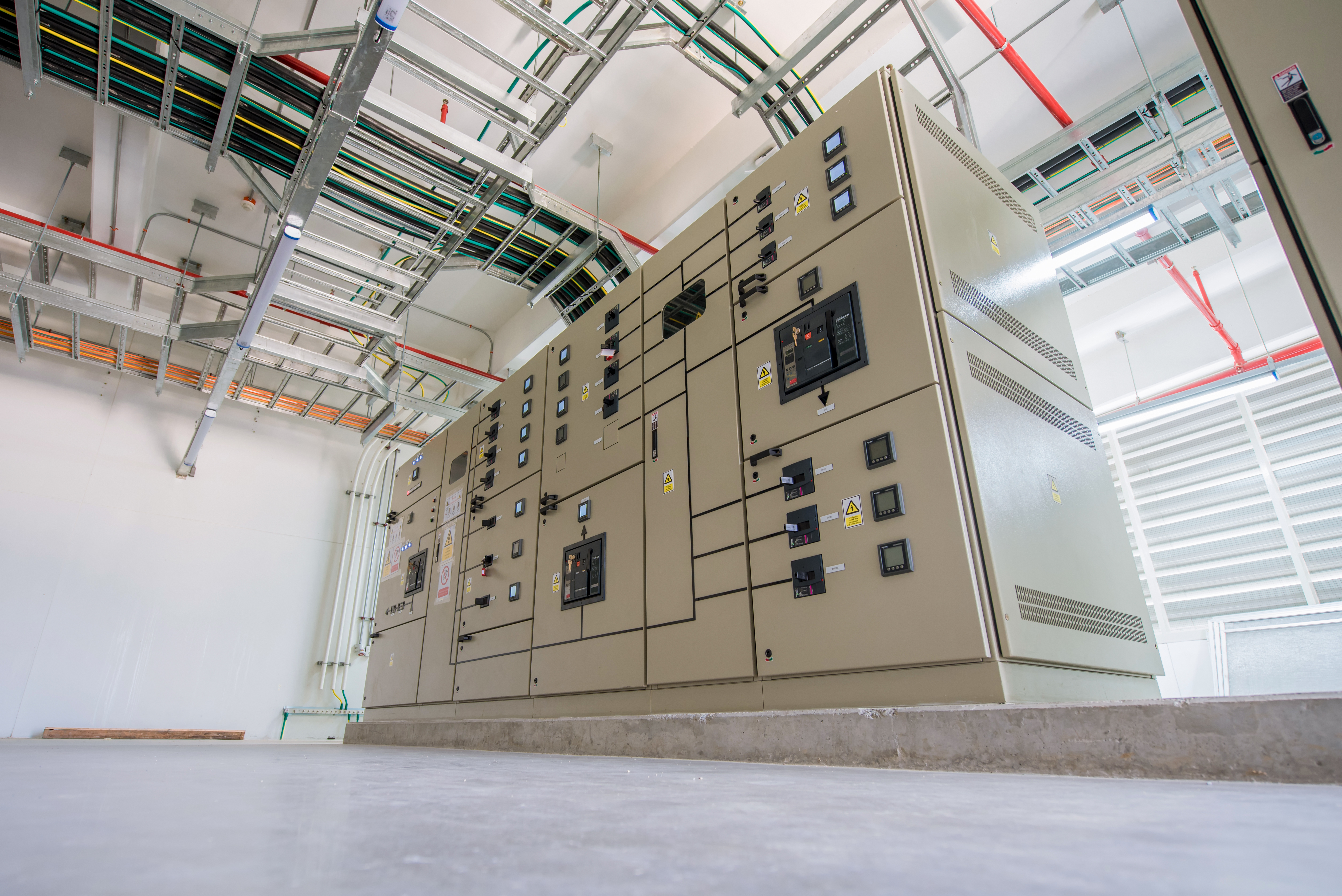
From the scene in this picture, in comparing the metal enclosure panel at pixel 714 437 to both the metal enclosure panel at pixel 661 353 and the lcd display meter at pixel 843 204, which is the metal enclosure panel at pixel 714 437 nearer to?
the metal enclosure panel at pixel 661 353

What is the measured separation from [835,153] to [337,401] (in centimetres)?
768

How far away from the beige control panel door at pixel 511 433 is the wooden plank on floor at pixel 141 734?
3.88 meters

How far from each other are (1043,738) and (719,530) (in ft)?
5.30

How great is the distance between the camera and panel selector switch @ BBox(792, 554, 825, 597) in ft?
8.51

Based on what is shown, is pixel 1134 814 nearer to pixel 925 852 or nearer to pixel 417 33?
pixel 925 852

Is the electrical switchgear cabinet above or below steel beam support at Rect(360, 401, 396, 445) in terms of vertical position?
below

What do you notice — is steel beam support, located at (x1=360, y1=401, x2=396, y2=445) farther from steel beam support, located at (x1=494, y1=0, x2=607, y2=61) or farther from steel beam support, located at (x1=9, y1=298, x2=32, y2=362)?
steel beam support, located at (x1=494, y1=0, x2=607, y2=61)

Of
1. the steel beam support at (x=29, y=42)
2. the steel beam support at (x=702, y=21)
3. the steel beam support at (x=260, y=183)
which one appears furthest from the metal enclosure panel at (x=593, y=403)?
the steel beam support at (x=29, y=42)

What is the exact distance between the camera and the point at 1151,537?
713 centimetres

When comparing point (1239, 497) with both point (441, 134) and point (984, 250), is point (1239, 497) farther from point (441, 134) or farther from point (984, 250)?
point (441, 134)

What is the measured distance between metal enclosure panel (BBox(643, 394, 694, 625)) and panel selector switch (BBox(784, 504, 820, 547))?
0.65m

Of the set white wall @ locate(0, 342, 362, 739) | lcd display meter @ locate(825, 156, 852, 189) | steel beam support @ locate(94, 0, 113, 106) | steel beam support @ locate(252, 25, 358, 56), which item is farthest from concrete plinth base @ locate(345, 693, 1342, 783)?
white wall @ locate(0, 342, 362, 739)

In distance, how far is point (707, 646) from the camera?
303 centimetres

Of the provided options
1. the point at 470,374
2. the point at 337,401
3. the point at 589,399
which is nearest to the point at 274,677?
the point at 337,401
